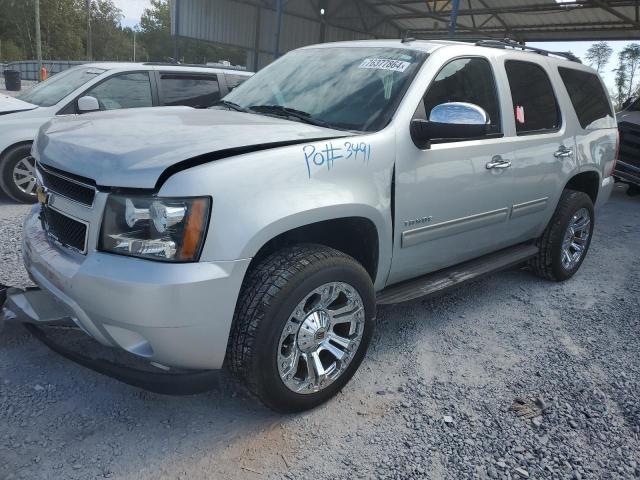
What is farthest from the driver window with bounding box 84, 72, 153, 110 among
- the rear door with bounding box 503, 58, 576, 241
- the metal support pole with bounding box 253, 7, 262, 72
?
the metal support pole with bounding box 253, 7, 262, 72

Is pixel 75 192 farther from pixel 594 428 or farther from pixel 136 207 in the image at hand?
pixel 594 428

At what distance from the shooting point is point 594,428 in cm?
280

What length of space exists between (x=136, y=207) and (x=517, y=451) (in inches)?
80.1

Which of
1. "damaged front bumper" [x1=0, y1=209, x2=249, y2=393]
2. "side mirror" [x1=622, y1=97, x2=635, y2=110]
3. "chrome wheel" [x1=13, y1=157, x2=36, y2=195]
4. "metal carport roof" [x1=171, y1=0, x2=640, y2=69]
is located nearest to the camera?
"damaged front bumper" [x1=0, y1=209, x2=249, y2=393]

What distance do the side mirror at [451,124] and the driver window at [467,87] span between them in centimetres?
19

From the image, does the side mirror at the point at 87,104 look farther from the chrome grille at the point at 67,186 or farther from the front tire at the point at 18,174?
the chrome grille at the point at 67,186

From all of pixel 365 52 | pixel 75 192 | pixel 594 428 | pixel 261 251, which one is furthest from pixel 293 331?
pixel 365 52

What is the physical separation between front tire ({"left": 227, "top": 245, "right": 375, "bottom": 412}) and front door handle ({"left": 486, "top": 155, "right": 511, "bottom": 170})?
128 cm

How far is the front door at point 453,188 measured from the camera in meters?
3.02

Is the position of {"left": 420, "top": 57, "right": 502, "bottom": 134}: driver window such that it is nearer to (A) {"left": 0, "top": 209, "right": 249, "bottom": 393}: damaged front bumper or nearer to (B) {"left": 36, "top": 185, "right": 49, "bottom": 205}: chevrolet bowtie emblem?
(A) {"left": 0, "top": 209, "right": 249, "bottom": 393}: damaged front bumper

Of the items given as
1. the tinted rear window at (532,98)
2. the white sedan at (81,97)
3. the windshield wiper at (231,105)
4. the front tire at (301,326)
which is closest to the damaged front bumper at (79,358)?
the front tire at (301,326)

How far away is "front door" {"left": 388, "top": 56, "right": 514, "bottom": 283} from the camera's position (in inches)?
119

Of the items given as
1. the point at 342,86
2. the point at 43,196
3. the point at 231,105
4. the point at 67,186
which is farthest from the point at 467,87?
the point at 43,196

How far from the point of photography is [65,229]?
2.48 meters
